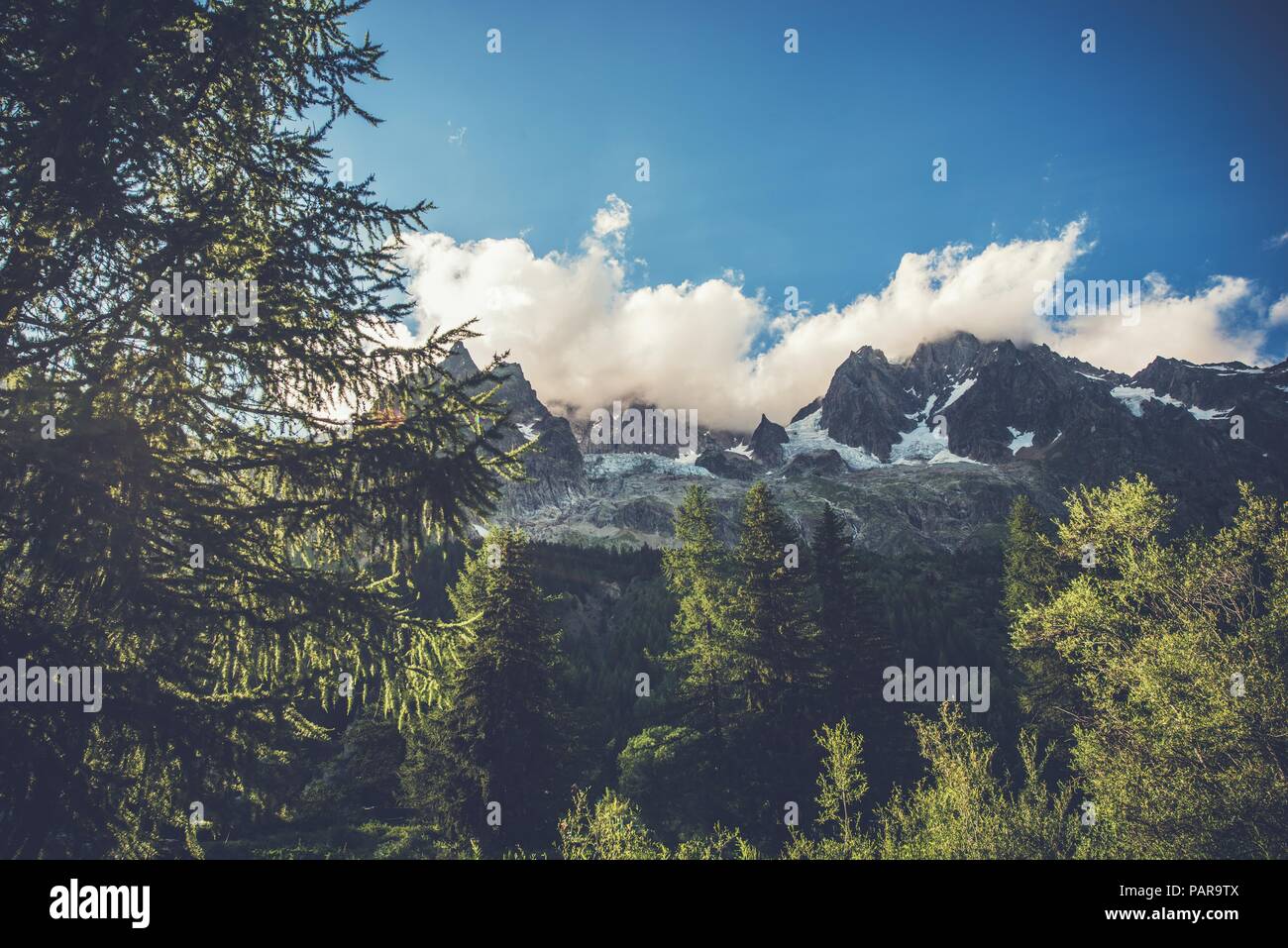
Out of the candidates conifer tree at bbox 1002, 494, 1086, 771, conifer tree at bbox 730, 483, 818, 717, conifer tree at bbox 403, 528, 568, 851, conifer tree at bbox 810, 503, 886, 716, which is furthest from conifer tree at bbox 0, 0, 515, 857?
conifer tree at bbox 1002, 494, 1086, 771

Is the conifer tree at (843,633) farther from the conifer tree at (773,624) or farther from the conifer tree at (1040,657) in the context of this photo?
the conifer tree at (1040,657)

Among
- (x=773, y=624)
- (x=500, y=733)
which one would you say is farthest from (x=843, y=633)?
(x=500, y=733)

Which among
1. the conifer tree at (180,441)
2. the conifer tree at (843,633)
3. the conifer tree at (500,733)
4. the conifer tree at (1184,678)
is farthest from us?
the conifer tree at (843,633)

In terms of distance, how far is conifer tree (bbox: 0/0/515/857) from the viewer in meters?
5.01

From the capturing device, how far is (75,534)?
495 cm

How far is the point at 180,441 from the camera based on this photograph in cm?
588

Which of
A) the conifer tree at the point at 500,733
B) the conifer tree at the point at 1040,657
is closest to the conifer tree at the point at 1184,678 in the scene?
the conifer tree at the point at 1040,657

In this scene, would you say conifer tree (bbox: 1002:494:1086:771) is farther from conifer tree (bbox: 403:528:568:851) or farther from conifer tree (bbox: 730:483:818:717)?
conifer tree (bbox: 403:528:568:851)

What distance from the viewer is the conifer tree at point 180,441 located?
501cm
